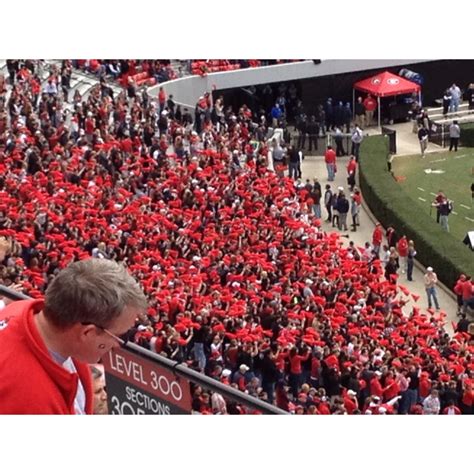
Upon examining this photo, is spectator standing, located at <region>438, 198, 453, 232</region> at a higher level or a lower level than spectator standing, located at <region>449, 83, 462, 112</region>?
lower

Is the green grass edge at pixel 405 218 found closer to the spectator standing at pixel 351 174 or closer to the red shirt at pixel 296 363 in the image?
the spectator standing at pixel 351 174

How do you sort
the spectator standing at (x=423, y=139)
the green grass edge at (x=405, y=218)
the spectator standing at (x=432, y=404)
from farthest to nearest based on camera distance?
the spectator standing at (x=423, y=139) < the green grass edge at (x=405, y=218) < the spectator standing at (x=432, y=404)

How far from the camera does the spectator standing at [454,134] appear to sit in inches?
1418

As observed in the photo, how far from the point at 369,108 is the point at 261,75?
3.46 m

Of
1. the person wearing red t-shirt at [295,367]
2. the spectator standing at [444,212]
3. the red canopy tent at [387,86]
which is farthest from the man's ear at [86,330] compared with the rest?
the red canopy tent at [387,86]

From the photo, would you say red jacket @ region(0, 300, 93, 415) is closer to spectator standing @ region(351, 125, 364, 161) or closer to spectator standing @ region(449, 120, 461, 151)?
spectator standing @ region(351, 125, 364, 161)

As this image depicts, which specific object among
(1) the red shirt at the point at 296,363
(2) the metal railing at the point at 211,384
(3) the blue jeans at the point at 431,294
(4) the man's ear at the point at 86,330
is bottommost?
(3) the blue jeans at the point at 431,294

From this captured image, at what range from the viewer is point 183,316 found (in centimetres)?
1720

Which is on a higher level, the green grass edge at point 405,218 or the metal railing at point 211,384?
the metal railing at point 211,384

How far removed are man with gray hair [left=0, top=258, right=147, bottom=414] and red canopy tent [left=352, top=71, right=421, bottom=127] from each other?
3519 cm

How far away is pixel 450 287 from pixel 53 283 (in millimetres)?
22756

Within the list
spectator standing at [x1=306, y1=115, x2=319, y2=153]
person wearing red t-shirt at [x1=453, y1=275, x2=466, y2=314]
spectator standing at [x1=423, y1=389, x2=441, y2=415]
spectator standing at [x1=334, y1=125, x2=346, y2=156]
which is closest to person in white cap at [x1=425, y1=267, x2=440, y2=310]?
person wearing red t-shirt at [x1=453, y1=275, x2=466, y2=314]

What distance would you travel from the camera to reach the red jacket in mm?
3258
